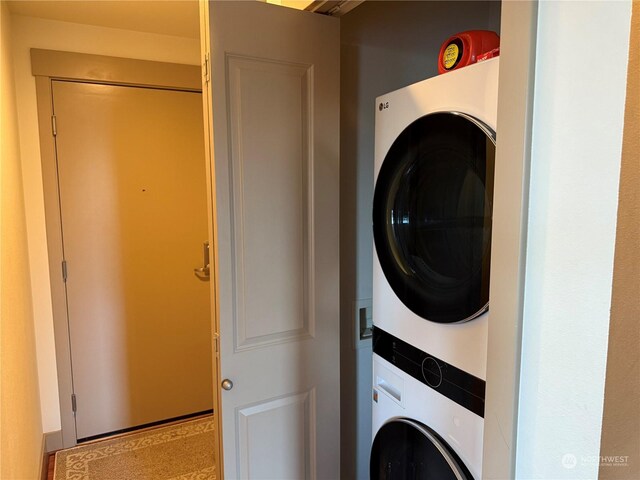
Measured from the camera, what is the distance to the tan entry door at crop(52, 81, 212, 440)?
235 cm

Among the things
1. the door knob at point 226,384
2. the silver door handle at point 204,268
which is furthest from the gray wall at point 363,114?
the silver door handle at point 204,268

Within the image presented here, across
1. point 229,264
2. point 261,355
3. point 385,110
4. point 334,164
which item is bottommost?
point 261,355

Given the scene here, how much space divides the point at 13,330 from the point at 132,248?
1.01 meters

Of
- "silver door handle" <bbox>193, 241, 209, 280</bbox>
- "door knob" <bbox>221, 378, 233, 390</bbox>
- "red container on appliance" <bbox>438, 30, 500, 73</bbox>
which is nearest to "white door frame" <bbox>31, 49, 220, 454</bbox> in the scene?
"silver door handle" <bbox>193, 241, 209, 280</bbox>

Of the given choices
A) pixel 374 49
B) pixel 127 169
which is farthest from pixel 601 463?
pixel 127 169

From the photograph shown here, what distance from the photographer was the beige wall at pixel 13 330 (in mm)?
1320

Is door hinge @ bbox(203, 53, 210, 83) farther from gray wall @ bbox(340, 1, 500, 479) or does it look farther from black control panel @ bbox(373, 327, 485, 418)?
black control panel @ bbox(373, 327, 485, 418)

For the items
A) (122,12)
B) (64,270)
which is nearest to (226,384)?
→ (64,270)

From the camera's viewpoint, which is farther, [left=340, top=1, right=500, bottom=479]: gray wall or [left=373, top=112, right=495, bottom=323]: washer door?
[left=340, top=1, right=500, bottom=479]: gray wall

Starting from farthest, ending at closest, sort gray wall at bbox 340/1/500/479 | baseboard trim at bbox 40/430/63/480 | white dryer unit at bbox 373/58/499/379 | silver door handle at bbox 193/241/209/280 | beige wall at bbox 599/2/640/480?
silver door handle at bbox 193/241/209/280, baseboard trim at bbox 40/430/63/480, gray wall at bbox 340/1/500/479, white dryer unit at bbox 373/58/499/379, beige wall at bbox 599/2/640/480

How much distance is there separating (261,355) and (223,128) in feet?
2.37

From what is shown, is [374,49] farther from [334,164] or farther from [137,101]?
[137,101]

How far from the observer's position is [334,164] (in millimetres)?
1481

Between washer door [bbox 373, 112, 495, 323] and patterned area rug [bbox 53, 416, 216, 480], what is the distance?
65.9 inches
